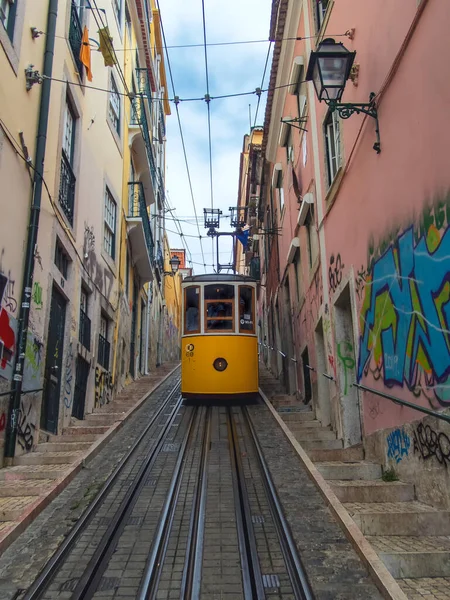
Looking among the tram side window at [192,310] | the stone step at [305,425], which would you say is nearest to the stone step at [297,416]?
the stone step at [305,425]

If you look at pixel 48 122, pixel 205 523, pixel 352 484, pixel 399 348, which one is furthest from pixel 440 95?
pixel 48 122

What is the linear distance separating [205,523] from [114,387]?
8.09m

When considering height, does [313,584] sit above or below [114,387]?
below

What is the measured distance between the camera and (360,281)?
20.9 feet

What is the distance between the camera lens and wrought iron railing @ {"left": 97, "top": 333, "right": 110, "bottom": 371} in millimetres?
10961

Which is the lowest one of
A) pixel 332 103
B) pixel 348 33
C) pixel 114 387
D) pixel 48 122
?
pixel 114 387

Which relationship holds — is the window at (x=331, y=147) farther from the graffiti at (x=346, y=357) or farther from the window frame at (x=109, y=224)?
the window frame at (x=109, y=224)

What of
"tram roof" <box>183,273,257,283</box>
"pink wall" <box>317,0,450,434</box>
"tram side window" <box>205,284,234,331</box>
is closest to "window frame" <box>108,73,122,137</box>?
"tram roof" <box>183,273,257,283</box>

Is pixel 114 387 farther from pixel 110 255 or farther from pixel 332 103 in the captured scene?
pixel 332 103

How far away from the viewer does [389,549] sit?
3723mm

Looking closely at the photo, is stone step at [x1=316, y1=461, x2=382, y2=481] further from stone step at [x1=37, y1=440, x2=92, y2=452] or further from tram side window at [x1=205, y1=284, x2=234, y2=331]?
tram side window at [x1=205, y1=284, x2=234, y2=331]

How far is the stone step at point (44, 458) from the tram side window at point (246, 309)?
5.64m

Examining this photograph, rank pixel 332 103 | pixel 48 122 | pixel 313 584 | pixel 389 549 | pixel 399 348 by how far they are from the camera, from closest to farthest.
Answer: pixel 313 584
pixel 389 549
pixel 399 348
pixel 332 103
pixel 48 122

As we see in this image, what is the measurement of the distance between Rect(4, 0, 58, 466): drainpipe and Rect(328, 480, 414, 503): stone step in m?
3.90
